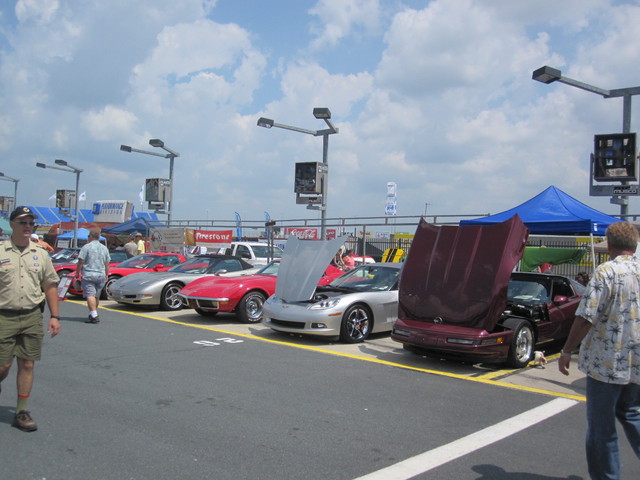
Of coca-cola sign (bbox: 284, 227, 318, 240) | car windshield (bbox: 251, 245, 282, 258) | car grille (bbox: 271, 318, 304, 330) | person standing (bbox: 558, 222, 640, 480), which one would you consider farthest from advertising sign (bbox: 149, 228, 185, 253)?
person standing (bbox: 558, 222, 640, 480)

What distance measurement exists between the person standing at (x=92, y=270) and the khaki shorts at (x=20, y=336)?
5.82 metres

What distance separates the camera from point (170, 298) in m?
12.1

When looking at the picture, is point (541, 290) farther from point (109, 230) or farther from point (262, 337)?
point (109, 230)

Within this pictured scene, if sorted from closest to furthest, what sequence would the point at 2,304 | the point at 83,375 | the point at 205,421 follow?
the point at 2,304 → the point at 205,421 → the point at 83,375

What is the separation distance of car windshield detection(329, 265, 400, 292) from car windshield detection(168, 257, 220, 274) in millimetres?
4108

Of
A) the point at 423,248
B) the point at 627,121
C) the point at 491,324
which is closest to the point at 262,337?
the point at 423,248

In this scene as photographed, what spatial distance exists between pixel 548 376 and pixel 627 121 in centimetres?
653

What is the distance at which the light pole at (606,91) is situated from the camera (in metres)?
10.3

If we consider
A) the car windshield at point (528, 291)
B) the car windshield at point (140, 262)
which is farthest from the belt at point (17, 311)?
the car windshield at point (140, 262)

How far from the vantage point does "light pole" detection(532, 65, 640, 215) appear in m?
10.3

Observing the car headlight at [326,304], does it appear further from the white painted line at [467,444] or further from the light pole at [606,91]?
the light pole at [606,91]

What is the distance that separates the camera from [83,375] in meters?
6.05

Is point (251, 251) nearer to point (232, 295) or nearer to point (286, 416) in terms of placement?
point (232, 295)

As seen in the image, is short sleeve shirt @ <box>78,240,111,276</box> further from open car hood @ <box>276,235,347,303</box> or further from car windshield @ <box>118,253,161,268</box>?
car windshield @ <box>118,253,161,268</box>
